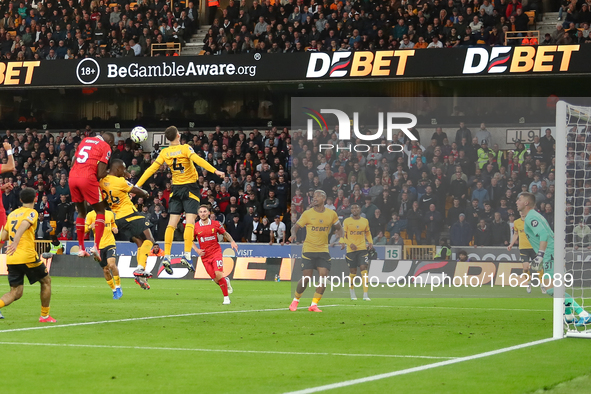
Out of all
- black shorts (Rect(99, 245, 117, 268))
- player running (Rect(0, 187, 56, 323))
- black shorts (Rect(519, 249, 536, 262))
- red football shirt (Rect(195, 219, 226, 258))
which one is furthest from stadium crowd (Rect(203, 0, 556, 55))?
player running (Rect(0, 187, 56, 323))

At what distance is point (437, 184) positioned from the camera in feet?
88.3

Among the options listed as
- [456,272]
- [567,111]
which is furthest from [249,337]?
[456,272]

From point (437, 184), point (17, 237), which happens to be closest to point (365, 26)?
point (437, 184)

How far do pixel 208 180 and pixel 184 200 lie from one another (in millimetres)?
16084

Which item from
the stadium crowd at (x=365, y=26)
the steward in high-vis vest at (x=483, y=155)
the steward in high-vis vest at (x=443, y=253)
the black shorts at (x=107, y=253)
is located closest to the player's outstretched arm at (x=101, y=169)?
the black shorts at (x=107, y=253)

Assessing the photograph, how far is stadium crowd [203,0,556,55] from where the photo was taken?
28.8 m

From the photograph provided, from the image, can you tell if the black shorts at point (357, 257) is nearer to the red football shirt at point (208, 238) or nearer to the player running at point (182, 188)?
the red football shirt at point (208, 238)

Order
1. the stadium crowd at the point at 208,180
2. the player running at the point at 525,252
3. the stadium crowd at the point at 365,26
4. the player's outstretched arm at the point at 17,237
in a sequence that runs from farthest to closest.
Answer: the stadium crowd at the point at 365,26 < the stadium crowd at the point at 208,180 < the player running at the point at 525,252 < the player's outstretched arm at the point at 17,237

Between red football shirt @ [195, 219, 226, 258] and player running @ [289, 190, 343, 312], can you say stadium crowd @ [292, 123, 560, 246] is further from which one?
player running @ [289, 190, 343, 312]

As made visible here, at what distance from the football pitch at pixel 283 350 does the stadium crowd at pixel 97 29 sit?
63.7ft

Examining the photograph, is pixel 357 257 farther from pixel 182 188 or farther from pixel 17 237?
pixel 17 237

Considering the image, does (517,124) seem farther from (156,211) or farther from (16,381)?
(16,381)

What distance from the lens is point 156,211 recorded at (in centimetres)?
2919

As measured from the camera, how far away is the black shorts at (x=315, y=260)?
1454cm
